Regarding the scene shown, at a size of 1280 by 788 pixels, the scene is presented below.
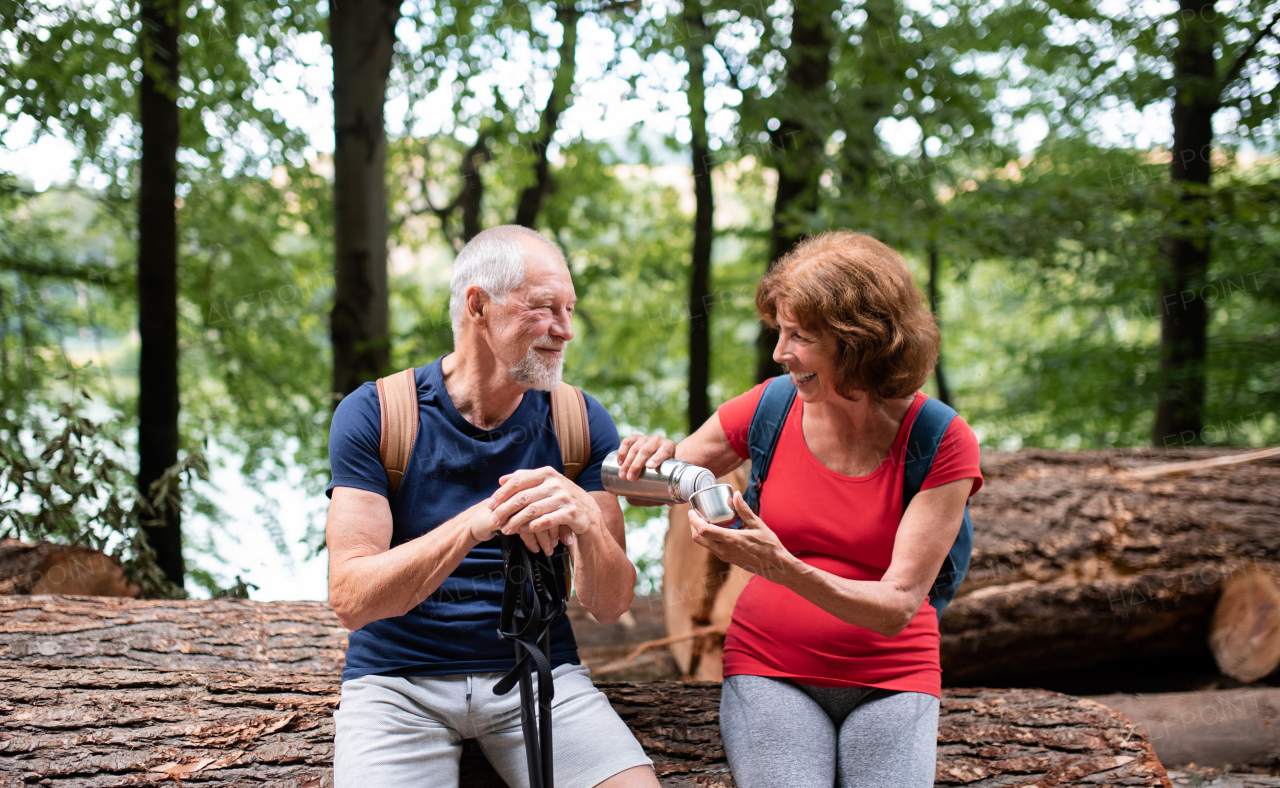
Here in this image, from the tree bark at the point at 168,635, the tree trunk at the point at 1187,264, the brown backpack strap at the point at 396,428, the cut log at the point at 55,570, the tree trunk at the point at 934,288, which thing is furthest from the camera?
the tree trunk at the point at 1187,264

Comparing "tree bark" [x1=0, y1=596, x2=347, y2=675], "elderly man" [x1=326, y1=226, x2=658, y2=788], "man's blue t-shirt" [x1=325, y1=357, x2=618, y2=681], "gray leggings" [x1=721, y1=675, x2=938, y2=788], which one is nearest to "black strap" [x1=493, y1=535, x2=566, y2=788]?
"elderly man" [x1=326, y1=226, x2=658, y2=788]

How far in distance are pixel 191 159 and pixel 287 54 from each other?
1.66 meters

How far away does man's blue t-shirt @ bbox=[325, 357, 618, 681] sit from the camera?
6.32 ft

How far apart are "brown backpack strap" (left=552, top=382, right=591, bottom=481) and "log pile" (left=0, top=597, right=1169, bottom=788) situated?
744 mm

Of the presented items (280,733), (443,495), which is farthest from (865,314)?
(280,733)

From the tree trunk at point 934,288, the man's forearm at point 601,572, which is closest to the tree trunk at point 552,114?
the tree trunk at point 934,288

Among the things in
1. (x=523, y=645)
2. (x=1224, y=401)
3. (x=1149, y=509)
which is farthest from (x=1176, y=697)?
(x=1224, y=401)

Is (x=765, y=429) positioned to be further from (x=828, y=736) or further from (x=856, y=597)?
(x=828, y=736)

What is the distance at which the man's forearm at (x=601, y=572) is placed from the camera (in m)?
1.88

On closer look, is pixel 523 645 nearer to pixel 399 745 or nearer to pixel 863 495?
pixel 399 745

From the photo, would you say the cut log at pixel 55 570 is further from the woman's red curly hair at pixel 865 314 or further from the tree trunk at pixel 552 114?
the woman's red curly hair at pixel 865 314

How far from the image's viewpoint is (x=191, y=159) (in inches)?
257

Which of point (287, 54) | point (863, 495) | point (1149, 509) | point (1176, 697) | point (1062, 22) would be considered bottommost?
point (1176, 697)

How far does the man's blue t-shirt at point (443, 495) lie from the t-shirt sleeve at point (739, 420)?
41 centimetres
